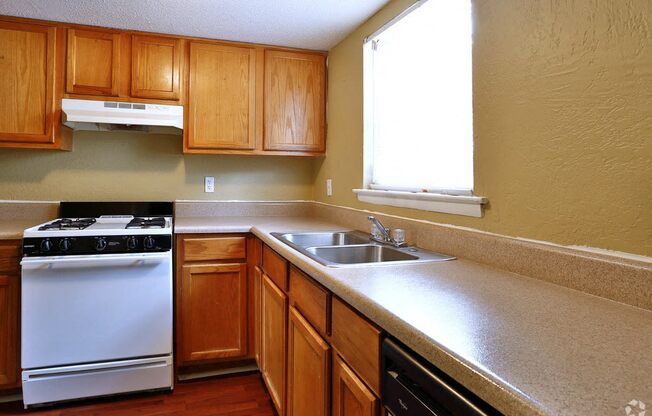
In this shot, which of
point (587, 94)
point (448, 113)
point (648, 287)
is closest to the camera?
point (648, 287)

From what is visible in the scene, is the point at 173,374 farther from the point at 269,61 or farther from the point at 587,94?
the point at 587,94

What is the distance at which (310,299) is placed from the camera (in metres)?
1.57

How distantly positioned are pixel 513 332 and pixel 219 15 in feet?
7.35

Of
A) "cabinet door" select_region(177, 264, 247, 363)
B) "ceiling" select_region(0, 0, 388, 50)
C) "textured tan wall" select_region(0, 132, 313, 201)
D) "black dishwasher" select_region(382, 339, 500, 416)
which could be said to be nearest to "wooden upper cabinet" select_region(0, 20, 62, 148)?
"ceiling" select_region(0, 0, 388, 50)

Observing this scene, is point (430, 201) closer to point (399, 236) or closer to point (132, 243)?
point (399, 236)

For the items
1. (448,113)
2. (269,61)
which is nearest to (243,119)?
(269,61)

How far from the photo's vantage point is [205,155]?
10.3ft

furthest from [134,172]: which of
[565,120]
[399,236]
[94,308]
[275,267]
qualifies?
[565,120]

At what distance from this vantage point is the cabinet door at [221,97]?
2.81 metres

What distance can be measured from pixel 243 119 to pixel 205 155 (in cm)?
43

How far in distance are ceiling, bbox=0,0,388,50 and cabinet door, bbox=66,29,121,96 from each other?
0.25 feet

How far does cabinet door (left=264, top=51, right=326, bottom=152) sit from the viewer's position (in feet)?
9.74

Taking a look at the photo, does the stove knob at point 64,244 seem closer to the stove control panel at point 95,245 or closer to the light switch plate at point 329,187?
the stove control panel at point 95,245

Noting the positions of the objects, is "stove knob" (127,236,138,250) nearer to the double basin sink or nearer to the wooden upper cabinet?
the double basin sink
